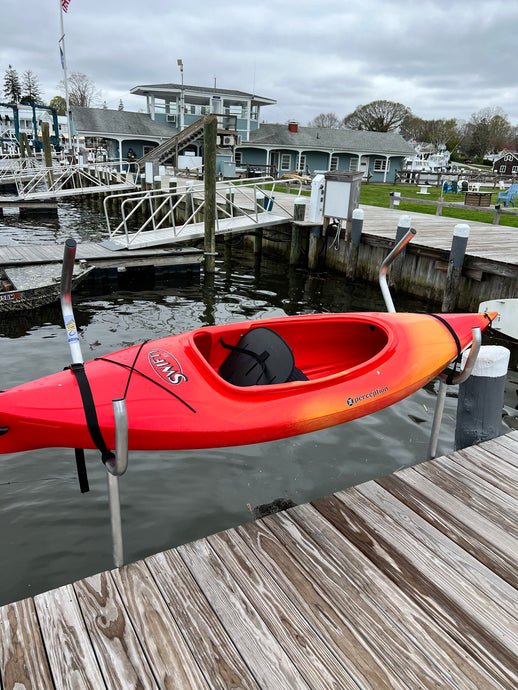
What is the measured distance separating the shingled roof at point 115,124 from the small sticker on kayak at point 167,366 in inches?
1328

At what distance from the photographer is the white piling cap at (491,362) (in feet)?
11.6

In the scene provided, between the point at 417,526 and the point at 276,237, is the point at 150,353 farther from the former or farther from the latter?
the point at 276,237

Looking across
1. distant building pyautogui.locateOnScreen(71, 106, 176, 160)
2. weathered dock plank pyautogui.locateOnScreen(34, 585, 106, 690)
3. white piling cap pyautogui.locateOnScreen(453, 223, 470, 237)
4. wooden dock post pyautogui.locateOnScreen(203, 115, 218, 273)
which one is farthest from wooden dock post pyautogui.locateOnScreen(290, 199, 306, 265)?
distant building pyautogui.locateOnScreen(71, 106, 176, 160)

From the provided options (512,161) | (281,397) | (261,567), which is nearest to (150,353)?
(281,397)

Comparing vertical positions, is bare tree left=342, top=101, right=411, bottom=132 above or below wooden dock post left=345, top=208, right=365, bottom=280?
above

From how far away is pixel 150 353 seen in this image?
3268 millimetres

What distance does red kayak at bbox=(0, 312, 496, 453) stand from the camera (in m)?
2.77

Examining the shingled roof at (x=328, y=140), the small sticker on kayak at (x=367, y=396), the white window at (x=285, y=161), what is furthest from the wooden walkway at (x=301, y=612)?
the white window at (x=285, y=161)

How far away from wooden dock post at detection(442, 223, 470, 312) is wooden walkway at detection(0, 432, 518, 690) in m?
5.77

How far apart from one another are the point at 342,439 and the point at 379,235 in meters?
6.25

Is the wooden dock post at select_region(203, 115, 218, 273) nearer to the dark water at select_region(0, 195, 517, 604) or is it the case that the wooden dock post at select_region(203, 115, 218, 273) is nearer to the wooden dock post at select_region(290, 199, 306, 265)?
the wooden dock post at select_region(290, 199, 306, 265)

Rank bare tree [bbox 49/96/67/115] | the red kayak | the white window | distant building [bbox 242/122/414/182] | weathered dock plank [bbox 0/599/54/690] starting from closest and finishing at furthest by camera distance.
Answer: weathered dock plank [bbox 0/599/54/690] → the red kayak → distant building [bbox 242/122/414/182] → the white window → bare tree [bbox 49/96/67/115]

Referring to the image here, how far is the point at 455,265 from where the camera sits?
26.1ft

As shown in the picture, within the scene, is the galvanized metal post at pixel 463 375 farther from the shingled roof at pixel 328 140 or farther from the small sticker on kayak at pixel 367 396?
the shingled roof at pixel 328 140
